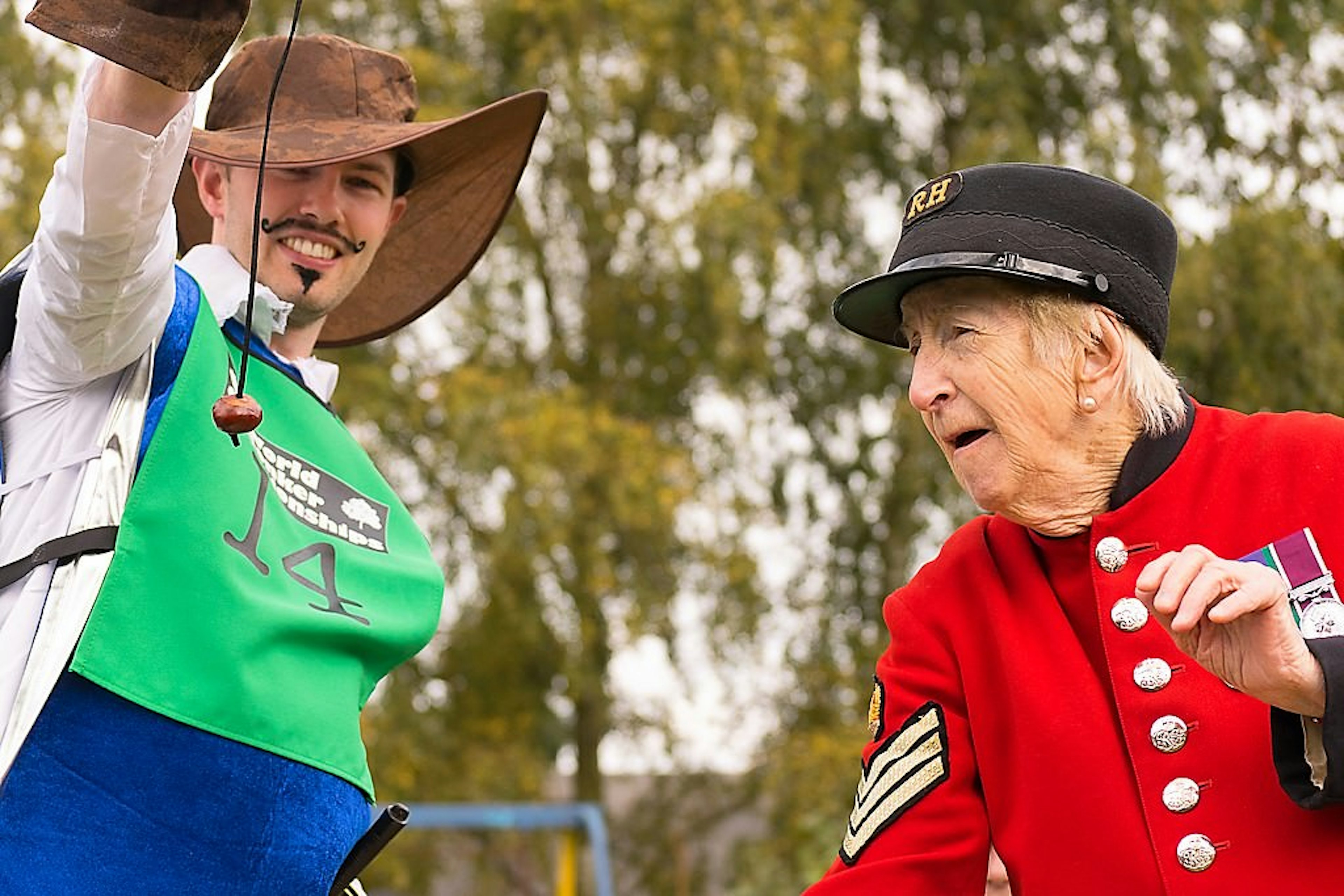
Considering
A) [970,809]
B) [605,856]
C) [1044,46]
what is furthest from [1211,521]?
[1044,46]

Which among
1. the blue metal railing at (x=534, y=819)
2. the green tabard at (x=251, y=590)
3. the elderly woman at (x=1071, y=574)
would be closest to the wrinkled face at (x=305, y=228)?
the green tabard at (x=251, y=590)

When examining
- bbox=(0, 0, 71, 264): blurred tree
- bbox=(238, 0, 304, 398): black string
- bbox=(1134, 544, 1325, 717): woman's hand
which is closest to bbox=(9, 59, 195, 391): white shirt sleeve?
bbox=(238, 0, 304, 398): black string

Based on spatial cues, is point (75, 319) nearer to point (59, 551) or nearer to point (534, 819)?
point (59, 551)

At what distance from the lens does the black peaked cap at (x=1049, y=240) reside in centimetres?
272

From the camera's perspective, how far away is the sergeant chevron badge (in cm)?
278

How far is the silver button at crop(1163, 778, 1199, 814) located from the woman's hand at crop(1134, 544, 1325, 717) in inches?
7.2

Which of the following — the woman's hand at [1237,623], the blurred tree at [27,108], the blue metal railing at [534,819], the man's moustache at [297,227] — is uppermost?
the blurred tree at [27,108]

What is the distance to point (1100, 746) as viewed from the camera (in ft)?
8.68

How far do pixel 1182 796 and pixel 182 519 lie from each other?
1.42 m

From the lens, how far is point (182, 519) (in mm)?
2811

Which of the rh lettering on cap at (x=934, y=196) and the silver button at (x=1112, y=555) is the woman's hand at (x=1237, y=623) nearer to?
the silver button at (x=1112, y=555)

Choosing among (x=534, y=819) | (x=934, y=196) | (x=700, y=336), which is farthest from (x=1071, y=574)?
(x=700, y=336)

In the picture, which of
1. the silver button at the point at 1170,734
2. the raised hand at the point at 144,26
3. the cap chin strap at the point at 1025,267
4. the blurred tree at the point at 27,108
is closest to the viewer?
the raised hand at the point at 144,26

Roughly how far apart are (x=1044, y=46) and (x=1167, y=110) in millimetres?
1106
